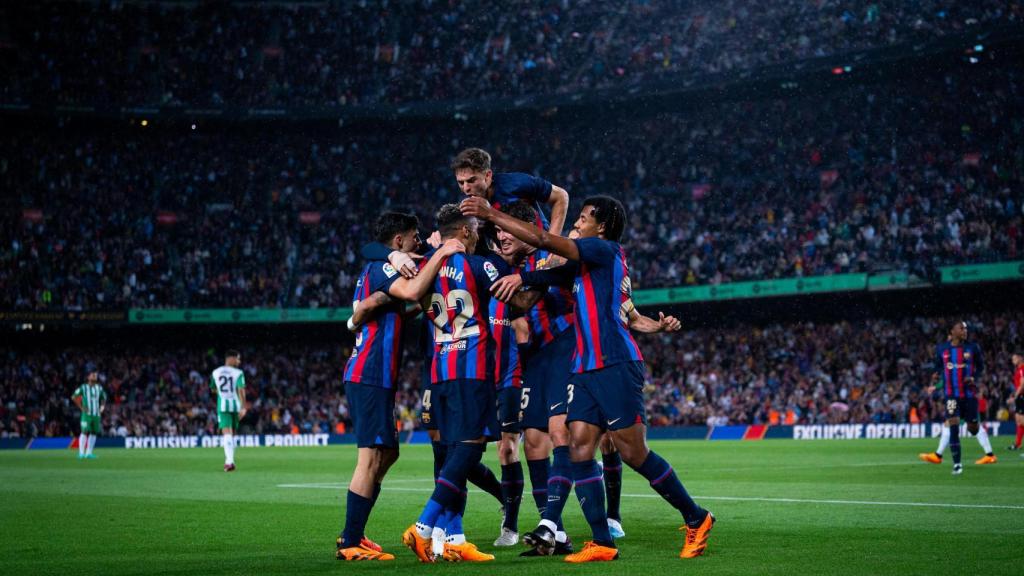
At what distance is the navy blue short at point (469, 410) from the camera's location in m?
7.77

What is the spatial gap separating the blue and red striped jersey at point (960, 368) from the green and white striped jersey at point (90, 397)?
21449 mm

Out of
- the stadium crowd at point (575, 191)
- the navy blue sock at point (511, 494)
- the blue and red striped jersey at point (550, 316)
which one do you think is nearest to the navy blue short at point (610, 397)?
the blue and red striped jersey at point (550, 316)

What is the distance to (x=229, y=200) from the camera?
2000 inches

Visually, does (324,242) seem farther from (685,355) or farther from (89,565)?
(89,565)

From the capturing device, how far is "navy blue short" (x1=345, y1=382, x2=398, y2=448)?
806 centimetres

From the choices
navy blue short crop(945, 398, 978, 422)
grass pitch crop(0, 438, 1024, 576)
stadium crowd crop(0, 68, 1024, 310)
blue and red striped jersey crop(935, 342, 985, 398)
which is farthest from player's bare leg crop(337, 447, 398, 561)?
stadium crowd crop(0, 68, 1024, 310)

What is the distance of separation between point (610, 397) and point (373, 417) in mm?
1764

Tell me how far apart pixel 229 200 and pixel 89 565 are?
4455 centimetres

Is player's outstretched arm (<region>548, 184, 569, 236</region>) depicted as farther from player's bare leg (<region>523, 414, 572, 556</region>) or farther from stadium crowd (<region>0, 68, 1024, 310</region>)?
stadium crowd (<region>0, 68, 1024, 310</region>)

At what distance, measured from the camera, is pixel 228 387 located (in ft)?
73.9

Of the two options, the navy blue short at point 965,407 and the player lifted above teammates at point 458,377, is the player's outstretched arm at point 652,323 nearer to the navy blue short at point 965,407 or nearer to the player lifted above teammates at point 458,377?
the player lifted above teammates at point 458,377

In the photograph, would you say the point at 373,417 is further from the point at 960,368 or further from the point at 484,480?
the point at 960,368

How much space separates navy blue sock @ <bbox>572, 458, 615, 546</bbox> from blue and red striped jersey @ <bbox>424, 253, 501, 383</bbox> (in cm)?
90

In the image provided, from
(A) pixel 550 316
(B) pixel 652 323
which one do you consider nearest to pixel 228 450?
(B) pixel 652 323
